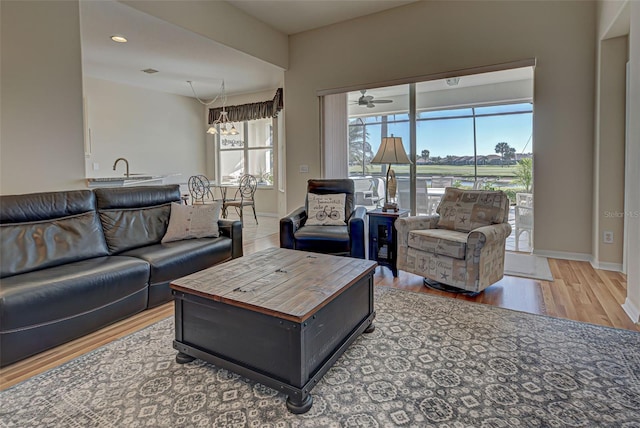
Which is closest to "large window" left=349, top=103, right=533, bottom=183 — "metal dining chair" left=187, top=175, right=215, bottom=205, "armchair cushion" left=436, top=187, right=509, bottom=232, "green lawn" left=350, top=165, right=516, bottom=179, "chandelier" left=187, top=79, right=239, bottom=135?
"green lawn" left=350, top=165, right=516, bottom=179

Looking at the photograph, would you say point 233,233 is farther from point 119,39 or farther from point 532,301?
point 119,39

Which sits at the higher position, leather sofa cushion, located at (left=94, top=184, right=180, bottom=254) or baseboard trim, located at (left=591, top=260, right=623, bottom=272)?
leather sofa cushion, located at (left=94, top=184, right=180, bottom=254)

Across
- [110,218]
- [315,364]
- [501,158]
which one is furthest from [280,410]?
[501,158]

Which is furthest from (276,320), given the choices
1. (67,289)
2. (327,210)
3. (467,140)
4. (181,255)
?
(467,140)

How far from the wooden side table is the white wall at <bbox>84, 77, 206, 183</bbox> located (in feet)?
11.7

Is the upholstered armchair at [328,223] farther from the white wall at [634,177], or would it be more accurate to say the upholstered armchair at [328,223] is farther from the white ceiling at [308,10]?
the white ceiling at [308,10]

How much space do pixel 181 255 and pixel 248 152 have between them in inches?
229

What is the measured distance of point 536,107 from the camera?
12.8 feet

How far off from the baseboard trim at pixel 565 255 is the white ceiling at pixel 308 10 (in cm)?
342

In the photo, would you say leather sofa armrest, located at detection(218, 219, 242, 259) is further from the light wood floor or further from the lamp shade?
the lamp shade

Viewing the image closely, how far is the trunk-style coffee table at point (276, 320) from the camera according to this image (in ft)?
5.20

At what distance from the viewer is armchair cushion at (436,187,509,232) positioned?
3.12 metres

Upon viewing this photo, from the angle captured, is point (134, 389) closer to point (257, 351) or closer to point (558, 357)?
point (257, 351)

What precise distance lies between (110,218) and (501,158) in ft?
15.3
